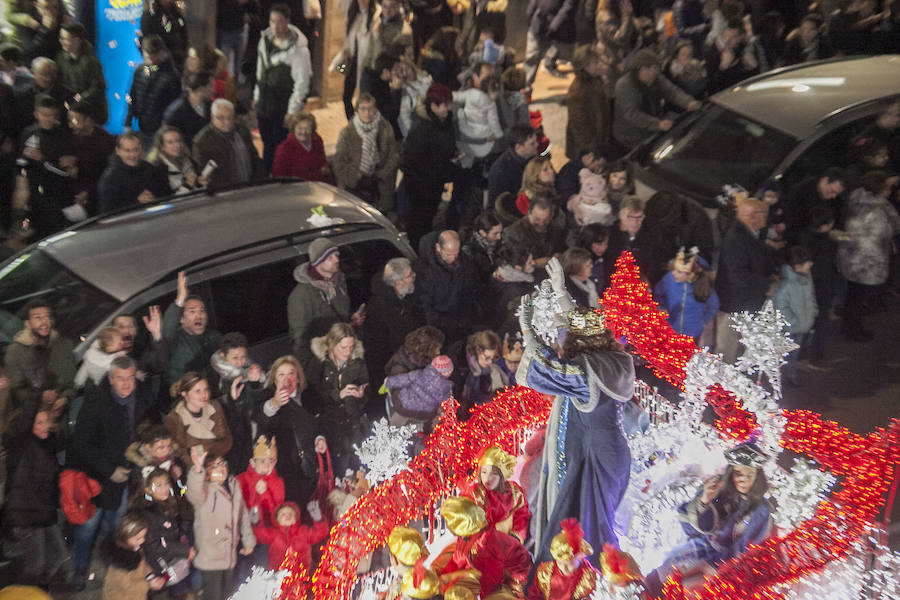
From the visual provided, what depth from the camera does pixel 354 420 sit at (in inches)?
264

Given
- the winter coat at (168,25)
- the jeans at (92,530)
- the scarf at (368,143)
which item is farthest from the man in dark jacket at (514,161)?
the jeans at (92,530)

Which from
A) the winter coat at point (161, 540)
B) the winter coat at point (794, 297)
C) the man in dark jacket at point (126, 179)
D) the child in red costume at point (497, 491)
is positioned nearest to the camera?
the winter coat at point (161, 540)

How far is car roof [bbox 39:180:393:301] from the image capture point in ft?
21.6

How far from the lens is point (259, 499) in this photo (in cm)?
593

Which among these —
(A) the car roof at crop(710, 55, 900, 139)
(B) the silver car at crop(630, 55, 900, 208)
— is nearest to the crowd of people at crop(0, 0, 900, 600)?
(B) the silver car at crop(630, 55, 900, 208)

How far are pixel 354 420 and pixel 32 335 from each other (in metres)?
2.09

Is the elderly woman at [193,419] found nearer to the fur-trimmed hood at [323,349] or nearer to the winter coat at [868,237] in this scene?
the fur-trimmed hood at [323,349]

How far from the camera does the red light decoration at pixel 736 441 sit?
5.14 meters

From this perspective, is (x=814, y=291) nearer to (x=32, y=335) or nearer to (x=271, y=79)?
(x=271, y=79)

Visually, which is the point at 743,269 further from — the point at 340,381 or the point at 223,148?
the point at 223,148

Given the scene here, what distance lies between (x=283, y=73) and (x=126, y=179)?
9.03 feet

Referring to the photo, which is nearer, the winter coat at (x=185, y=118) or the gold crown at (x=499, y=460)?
the gold crown at (x=499, y=460)

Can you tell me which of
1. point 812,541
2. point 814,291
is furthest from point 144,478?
point 814,291

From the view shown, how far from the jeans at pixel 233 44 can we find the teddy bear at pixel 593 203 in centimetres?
540
